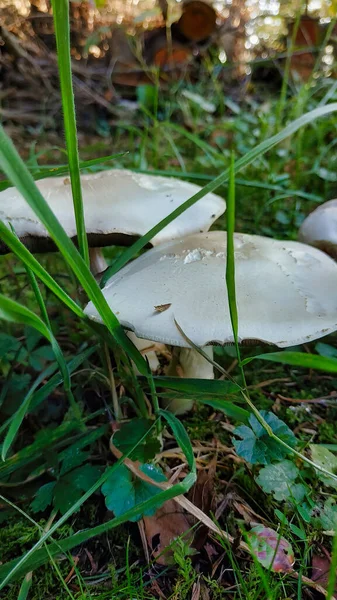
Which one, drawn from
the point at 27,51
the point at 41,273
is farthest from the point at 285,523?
the point at 27,51

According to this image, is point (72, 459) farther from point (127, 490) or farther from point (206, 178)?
point (206, 178)

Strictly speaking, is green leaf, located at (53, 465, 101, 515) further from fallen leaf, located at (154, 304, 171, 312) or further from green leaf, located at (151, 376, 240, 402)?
fallen leaf, located at (154, 304, 171, 312)

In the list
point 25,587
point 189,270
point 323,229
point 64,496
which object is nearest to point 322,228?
point 323,229

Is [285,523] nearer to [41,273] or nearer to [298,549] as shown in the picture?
[298,549]

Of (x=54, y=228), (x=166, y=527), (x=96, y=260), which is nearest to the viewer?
(x=54, y=228)

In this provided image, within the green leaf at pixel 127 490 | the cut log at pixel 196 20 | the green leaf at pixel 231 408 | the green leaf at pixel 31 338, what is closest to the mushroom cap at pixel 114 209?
the green leaf at pixel 31 338

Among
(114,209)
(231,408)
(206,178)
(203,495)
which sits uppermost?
(206,178)
